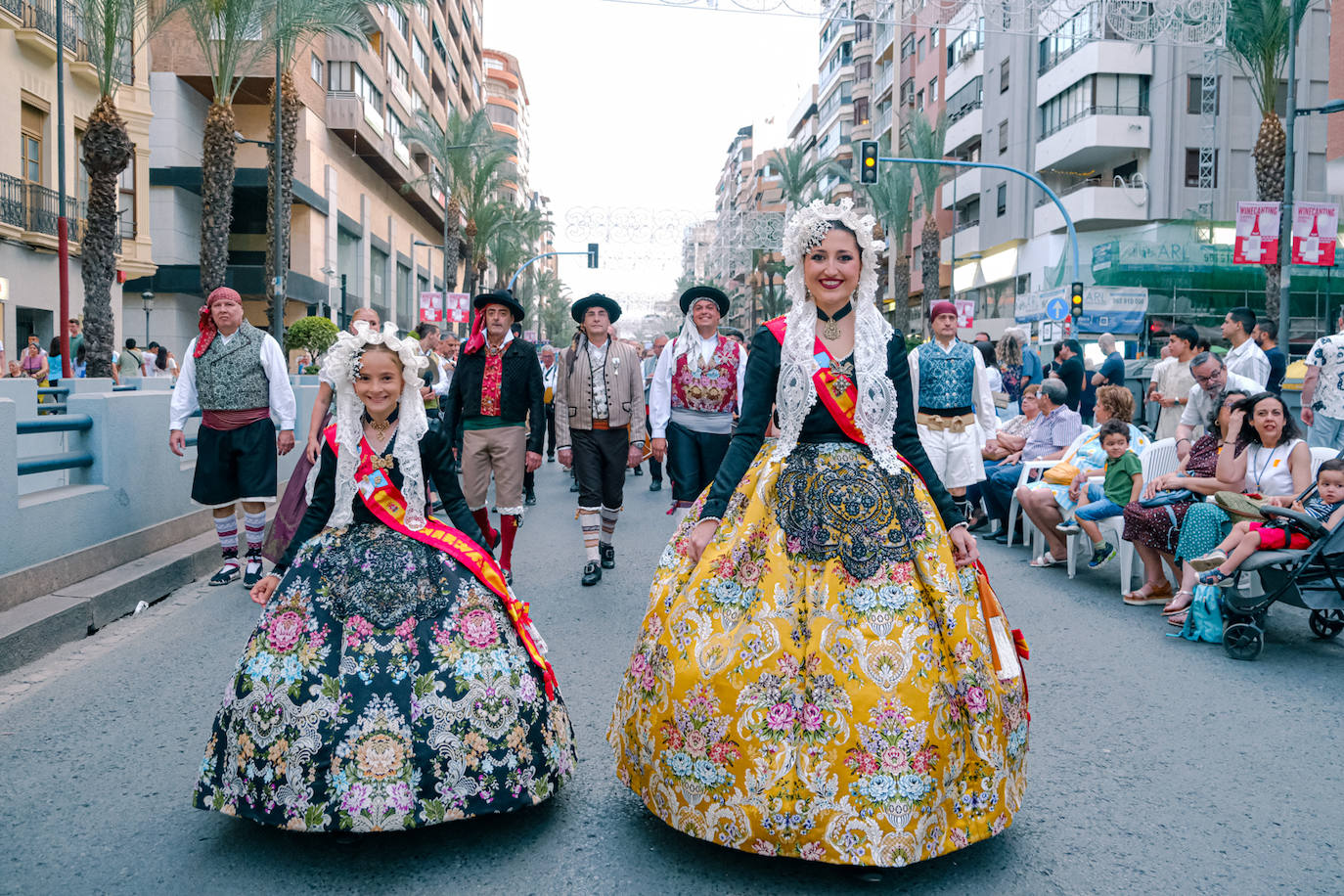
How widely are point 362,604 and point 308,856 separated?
2.56ft

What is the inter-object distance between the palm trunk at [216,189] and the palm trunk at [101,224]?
284 centimetres

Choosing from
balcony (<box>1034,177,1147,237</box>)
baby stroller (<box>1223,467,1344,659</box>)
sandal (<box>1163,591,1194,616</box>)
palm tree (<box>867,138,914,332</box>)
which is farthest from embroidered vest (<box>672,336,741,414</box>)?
palm tree (<box>867,138,914,332</box>)

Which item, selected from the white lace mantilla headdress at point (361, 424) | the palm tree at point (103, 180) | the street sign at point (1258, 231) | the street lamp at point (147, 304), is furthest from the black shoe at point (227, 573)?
the street lamp at point (147, 304)

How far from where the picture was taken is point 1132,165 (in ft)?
125

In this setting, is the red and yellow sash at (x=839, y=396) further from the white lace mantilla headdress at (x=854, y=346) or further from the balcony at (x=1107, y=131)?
the balcony at (x=1107, y=131)

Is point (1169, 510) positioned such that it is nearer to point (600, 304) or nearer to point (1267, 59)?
point (600, 304)

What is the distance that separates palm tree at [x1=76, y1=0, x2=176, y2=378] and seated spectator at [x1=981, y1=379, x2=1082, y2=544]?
1660cm

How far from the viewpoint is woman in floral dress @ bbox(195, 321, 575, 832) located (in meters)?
3.33

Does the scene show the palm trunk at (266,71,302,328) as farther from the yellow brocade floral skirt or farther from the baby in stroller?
the yellow brocade floral skirt

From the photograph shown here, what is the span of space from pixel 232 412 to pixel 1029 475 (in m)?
6.70

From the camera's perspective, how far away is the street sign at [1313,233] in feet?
56.6

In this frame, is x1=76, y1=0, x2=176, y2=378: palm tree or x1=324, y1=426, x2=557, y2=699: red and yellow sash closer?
x1=324, y1=426, x2=557, y2=699: red and yellow sash

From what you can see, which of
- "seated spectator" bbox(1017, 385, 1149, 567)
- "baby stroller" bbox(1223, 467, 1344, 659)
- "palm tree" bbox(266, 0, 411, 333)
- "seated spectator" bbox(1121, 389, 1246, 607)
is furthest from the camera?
"palm tree" bbox(266, 0, 411, 333)

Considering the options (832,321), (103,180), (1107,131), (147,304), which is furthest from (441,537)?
(1107,131)
